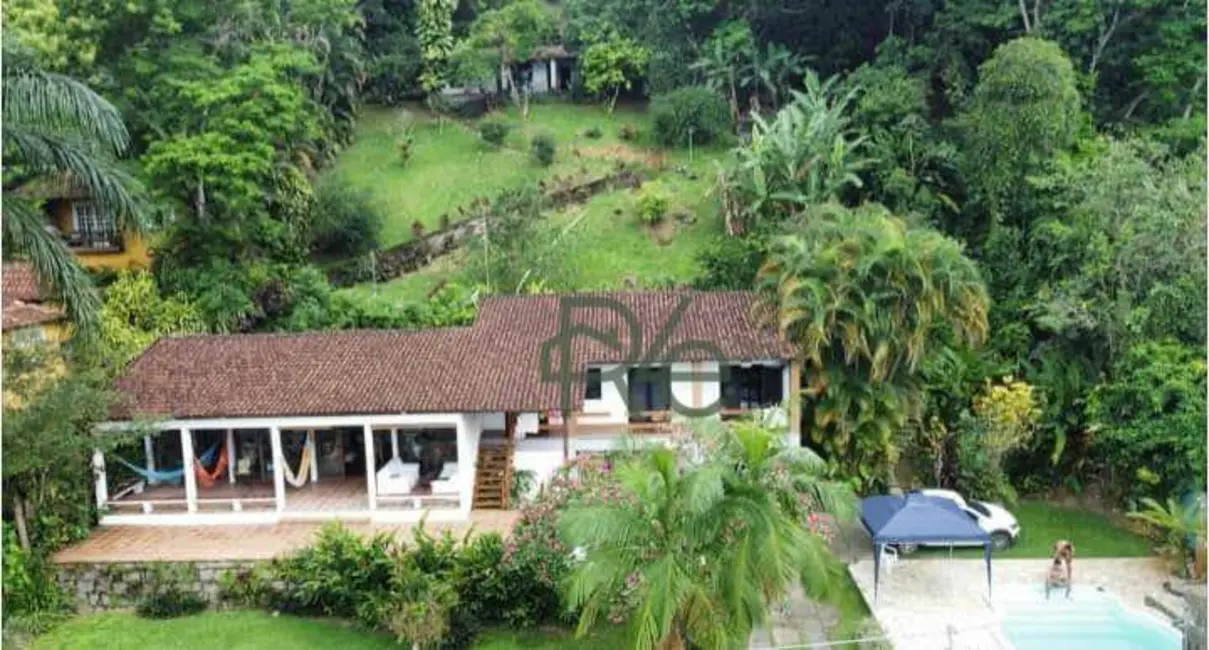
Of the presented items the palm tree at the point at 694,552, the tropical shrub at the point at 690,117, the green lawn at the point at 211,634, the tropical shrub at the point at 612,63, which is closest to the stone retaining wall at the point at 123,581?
the green lawn at the point at 211,634

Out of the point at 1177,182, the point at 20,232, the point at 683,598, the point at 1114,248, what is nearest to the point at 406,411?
the point at 20,232

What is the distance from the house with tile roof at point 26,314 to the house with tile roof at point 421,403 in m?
1.93

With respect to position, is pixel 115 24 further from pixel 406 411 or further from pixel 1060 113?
pixel 1060 113

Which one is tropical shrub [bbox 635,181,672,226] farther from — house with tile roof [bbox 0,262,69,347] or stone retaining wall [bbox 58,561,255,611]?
stone retaining wall [bbox 58,561,255,611]

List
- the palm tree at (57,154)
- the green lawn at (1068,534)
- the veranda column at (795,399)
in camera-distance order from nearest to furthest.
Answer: the palm tree at (57,154) → the green lawn at (1068,534) → the veranda column at (795,399)

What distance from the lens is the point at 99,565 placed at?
1814cm

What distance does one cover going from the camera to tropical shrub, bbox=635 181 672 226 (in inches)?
1436

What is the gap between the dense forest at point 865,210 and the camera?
20.3m

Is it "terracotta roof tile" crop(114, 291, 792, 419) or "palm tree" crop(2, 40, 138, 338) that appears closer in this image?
"palm tree" crop(2, 40, 138, 338)

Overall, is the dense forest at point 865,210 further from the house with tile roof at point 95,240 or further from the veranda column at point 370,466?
the veranda column at point 370,466

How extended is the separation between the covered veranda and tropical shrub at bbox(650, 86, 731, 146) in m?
24.4

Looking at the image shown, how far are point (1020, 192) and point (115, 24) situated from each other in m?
26.4

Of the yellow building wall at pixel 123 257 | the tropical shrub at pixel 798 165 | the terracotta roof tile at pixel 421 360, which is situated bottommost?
the terracotta roof tile at pixel 421 360

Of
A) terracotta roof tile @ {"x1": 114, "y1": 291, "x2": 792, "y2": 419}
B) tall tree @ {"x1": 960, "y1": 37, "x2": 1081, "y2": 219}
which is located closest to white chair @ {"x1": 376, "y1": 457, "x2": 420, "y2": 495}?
terracotta roof tile @ {"x1": 114, "y1": 291, "x2": 792, "y2": 419}
